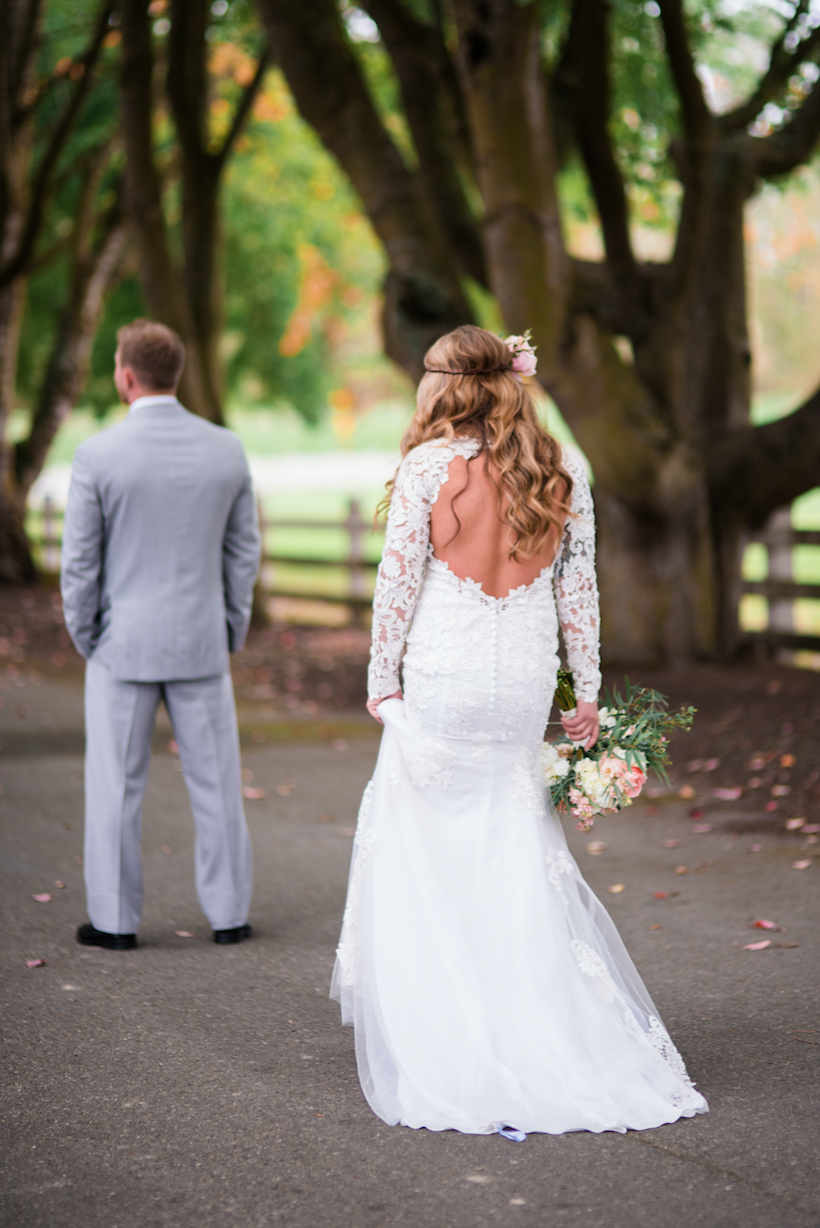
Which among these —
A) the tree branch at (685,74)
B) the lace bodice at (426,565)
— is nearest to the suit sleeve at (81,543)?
the lace bodice at (426,565)

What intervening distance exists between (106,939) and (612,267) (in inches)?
313

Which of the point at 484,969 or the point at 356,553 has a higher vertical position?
the point at 356,553

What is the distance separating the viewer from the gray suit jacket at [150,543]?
5.30m

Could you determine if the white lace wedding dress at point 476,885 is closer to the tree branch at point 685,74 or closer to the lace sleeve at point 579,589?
the lace sleeve at point 579,589

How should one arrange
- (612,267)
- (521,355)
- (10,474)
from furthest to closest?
(10,474) < (612,267) < (521,355)

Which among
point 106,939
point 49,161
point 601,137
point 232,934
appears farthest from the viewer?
point 49,161

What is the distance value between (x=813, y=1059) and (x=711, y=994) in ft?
2.18

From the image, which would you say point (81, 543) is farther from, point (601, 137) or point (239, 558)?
point (601, 137)

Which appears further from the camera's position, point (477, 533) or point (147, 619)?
point (147, 619)

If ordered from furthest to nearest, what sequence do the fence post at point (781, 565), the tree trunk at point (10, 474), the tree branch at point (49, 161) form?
the tree trunk at point (10, 474) → the tree branch at point (49, 161) → the fence post at point (781, 565)

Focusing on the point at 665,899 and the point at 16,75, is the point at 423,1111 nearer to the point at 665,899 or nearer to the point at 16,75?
the point at 665,899

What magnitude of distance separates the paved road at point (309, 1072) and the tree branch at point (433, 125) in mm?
6727

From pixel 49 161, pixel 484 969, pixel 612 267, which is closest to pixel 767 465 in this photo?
pixel 612 267

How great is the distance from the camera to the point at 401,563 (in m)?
4.11
